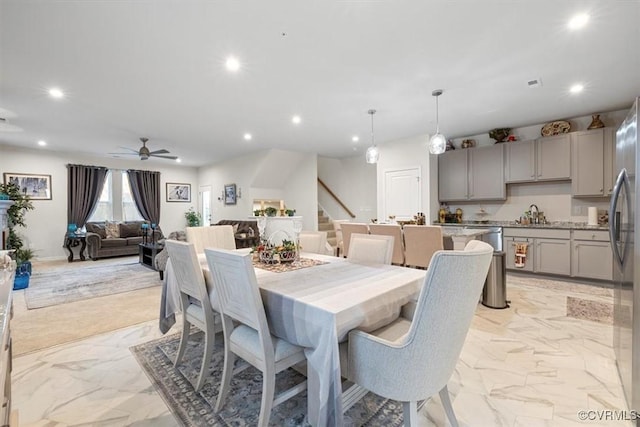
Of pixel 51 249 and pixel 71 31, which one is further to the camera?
pixel 51 249

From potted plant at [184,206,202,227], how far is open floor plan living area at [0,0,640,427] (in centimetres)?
303

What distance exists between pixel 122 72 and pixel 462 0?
10.3 ft

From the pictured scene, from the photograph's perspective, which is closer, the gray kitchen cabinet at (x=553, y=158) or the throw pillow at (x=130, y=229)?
the gray kitchen cabinet at (x=553, y=158)

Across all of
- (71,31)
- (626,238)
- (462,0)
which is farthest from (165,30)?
(626,238)

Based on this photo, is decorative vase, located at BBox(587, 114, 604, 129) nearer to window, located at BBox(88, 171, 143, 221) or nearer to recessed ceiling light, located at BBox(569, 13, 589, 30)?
recessed ceiling light, located at BBox(569, 13, 589, 30)

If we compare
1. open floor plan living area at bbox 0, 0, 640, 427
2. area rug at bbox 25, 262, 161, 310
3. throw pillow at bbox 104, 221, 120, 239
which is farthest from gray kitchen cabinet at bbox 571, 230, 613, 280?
throw pillow at bbox 104, 221, 120, 239

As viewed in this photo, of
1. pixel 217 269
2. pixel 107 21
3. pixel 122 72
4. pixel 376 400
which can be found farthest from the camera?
pixel 122 72

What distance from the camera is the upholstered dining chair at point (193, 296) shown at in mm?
1863

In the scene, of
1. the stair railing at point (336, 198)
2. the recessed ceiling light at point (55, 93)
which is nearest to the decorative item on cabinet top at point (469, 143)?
the stair railing at point (336, 198)

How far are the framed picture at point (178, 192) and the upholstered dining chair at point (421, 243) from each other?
7646 millimetres

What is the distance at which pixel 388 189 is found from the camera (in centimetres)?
605

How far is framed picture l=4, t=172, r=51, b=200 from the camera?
633 cm

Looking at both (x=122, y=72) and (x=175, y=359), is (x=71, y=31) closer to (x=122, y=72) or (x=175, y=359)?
(x=122, y=72)

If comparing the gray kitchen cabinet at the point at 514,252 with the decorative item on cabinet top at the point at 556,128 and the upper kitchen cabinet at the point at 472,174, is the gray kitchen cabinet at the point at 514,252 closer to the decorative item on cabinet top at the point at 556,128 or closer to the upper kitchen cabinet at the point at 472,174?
the upper kitchen cabinet at the point at 472,174
